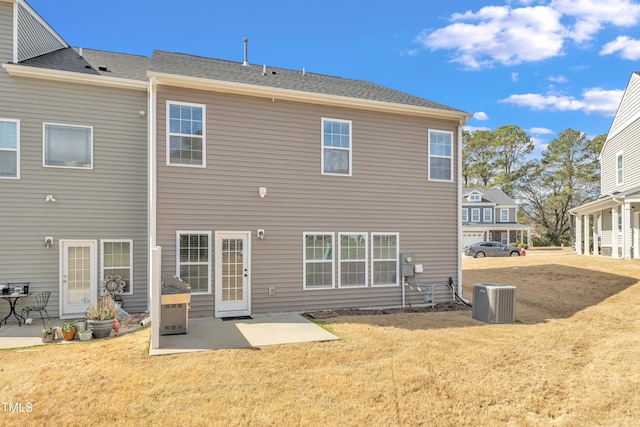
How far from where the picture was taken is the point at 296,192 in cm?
977

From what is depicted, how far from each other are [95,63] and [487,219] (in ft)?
112

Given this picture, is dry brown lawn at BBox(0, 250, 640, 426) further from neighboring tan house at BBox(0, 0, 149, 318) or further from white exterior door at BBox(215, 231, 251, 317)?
neighboring tan house at BBox(0, 0, 149, 318)

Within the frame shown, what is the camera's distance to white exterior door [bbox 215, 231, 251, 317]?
9.01 metres

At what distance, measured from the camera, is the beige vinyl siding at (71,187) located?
8945 mm

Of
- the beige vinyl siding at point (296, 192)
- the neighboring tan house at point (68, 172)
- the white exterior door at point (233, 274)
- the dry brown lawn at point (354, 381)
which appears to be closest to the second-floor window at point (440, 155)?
the beige vinyl siding at point (296, 192)

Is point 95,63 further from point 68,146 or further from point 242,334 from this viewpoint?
point 242,334

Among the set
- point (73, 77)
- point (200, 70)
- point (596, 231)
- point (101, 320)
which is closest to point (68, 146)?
point (73, 77)

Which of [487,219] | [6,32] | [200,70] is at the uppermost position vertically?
[6,32]

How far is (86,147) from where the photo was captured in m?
9.52

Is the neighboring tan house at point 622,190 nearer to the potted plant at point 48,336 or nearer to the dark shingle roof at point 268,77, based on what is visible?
the dark shingle roof at point 268,77

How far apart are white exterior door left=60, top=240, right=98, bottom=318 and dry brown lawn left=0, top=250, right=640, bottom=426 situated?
9.18ft

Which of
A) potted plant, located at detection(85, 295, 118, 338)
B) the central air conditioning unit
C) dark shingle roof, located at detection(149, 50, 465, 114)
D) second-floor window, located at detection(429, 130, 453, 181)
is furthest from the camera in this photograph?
second-floor window, located at detection(429, 130, 453, 181)

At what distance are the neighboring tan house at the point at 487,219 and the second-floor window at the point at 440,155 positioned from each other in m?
26.1

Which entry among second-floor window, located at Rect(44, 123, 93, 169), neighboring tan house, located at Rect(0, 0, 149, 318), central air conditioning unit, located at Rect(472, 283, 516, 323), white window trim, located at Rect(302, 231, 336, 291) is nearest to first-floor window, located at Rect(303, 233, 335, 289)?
Result: white window trim, located at Rect(302, 231, 336, 291)
